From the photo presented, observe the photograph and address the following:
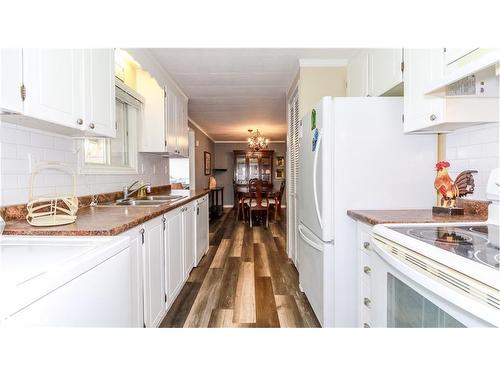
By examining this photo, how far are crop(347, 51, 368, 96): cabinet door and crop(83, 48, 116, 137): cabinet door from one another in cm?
188

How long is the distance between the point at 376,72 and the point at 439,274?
5.42ft

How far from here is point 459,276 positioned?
0.71m

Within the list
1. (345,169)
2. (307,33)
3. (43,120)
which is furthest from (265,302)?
(307,33)

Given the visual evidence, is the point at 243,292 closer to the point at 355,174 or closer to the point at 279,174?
the point at 355,174

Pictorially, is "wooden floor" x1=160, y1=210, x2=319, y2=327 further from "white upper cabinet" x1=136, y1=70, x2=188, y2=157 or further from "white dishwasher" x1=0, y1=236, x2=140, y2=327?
"white upper cabinet" x1=136, y1=70, x2=188, y2=157

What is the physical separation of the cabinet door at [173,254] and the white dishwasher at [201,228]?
70 centimetres

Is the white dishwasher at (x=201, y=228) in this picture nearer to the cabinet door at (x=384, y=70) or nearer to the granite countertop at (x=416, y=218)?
the granite countertop at (x=416, y=218)

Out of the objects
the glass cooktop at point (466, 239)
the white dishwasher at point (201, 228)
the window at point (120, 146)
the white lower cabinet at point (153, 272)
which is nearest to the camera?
the glass cooktop at point (466, 239)

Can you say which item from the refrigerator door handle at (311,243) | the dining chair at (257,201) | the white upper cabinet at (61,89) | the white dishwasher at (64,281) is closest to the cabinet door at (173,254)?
the white upper cabinet at (61,89)

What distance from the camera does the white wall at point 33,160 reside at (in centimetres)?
135

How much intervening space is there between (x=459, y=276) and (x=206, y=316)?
6.04 feet

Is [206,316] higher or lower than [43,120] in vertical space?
lower
